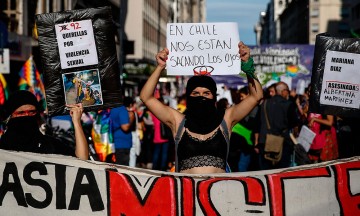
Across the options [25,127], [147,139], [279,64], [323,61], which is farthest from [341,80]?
[279,64]

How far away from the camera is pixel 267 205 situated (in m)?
5.52

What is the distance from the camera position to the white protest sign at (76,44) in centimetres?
661

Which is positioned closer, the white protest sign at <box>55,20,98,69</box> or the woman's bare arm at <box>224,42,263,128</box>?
the woman's bare arm at <box>224,42,263,128</box>

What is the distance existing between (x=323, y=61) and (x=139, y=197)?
2389 mm

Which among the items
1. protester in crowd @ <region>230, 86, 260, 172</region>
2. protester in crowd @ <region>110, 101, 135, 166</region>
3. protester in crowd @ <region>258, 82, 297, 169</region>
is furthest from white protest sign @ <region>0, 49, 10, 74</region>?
protester in crowd @ <region>258, 82, 297, 169</region>

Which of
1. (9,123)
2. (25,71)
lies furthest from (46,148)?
(25,71)

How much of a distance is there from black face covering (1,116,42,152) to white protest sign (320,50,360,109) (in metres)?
2.50

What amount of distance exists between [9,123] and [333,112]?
2.77 m

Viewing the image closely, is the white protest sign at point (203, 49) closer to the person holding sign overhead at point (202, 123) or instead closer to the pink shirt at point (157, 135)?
the person holding sign overhead at point (202, 123)

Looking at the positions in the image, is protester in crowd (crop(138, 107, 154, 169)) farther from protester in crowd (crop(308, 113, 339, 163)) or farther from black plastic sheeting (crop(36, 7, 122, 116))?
black plastic sheeting (crop(36, 7, 122, 116))

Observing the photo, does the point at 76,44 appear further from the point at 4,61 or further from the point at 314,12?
the point at 314,12

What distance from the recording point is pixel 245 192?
5.54 meters

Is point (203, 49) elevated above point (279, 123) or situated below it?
above

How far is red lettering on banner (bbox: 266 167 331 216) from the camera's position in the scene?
5516 mm
